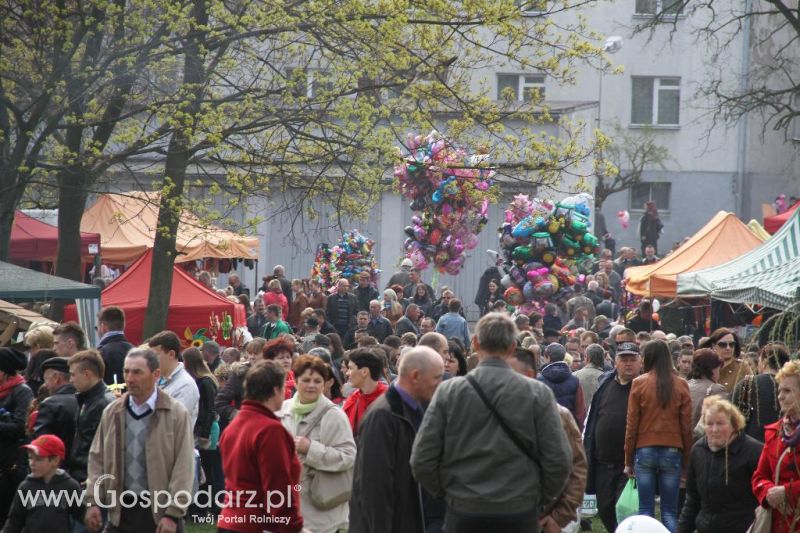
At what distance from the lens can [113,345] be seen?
444 inches

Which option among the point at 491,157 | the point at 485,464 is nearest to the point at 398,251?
the point at 491,157

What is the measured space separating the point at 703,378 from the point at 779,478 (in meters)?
Result: 3.19

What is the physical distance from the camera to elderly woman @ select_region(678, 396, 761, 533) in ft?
27.7

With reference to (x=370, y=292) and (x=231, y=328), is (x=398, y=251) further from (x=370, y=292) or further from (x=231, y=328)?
(x=231, y=328)

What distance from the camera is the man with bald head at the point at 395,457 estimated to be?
6590 mm

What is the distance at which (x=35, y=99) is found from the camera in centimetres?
1512

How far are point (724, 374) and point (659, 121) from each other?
31228mm

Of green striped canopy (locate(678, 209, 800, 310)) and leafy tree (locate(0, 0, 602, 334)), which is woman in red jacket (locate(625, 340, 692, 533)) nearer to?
green striped canopy (locate(678, 209, 800, 310))

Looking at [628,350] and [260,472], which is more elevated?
[628,350]

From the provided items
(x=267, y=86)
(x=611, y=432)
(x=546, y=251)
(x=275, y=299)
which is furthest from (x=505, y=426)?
(x=546, y=251)

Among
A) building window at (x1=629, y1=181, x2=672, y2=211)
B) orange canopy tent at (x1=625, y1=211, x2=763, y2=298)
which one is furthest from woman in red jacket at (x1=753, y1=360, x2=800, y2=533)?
building window at (x1=629, y1=181, x2=672, y2=211)

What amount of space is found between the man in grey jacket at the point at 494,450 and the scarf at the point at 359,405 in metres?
2.48

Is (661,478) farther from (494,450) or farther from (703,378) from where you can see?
(494,450)

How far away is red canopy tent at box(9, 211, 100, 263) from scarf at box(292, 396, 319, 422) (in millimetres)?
16402
